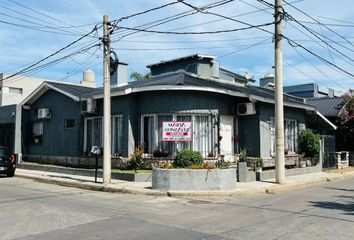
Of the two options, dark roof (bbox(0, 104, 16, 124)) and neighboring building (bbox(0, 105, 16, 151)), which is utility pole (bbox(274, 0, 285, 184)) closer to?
neighboring building (bbox(0, 105, 16, 151))

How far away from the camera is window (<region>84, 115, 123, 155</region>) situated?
19.8 meters

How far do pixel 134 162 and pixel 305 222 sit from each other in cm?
1004

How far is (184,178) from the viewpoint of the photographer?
14.5 m

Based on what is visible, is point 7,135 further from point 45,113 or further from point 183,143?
point 183,143

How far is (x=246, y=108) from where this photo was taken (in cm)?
2002

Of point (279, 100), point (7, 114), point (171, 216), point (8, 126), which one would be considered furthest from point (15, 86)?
point (171, 216)

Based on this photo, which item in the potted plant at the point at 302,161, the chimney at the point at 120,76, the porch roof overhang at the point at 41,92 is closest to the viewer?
the potted plant at the point at 302,161

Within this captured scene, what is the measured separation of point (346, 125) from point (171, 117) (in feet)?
51.0

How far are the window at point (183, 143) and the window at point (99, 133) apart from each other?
50.8 inches

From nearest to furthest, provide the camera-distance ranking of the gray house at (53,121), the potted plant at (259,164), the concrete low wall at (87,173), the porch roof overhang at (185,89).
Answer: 1. the concrete low wall at (87,173)
2. the porch roof overhang at (185,89)
3. the potted plant at (259,164)
4. the gray house at (53,121)

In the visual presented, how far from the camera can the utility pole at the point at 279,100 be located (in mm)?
16422

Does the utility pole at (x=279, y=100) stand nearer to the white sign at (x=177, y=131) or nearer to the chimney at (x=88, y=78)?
the white sign at (x=177, y=131)

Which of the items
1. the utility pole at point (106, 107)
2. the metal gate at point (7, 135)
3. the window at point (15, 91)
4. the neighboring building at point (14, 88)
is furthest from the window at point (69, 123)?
the window at point (15, 91)

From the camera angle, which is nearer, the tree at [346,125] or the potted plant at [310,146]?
the potted plant at [310,146]
